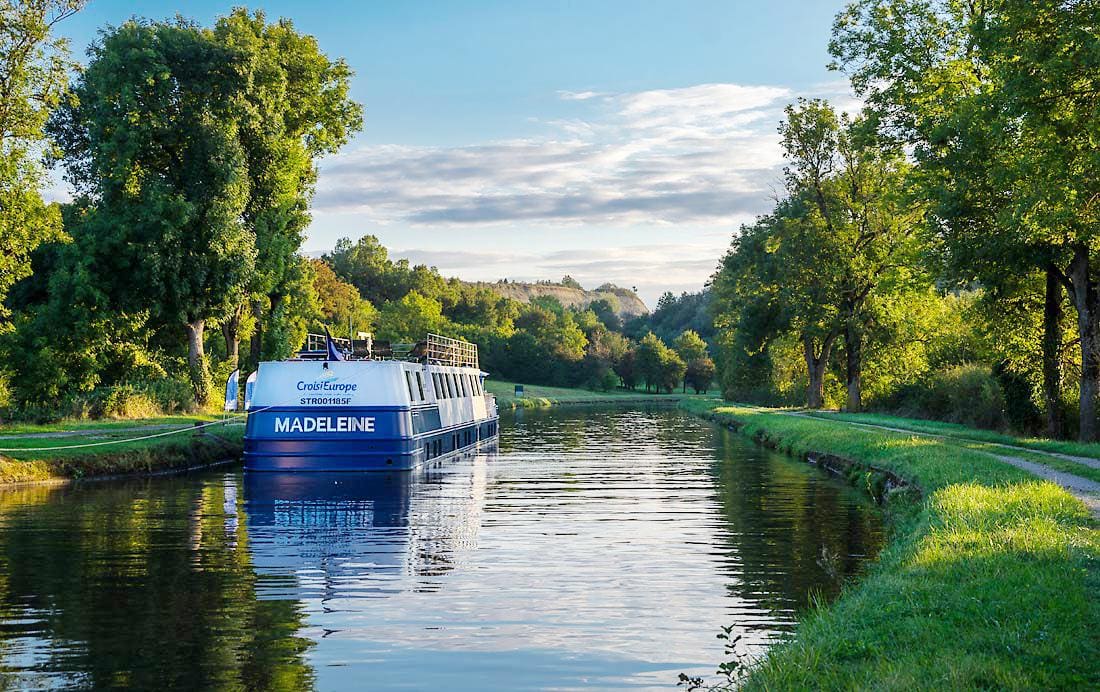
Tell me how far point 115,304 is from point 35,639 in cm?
3437

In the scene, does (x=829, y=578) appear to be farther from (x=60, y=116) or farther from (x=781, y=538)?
(x=60, y=116)

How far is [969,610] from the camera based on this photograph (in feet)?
33.4

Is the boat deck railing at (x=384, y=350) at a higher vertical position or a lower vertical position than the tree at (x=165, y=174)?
lower

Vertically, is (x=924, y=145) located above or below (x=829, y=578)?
above

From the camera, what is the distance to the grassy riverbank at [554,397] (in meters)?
112

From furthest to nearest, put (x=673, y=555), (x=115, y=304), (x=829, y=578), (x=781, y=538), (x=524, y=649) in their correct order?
(x=115, y=304) → (x=781, y=538) → (x=673, y=555) → (x=829, y=578) → (x=524, y=649)

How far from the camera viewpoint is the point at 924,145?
1458 inches

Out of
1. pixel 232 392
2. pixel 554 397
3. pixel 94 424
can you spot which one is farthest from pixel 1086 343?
pixel 554 397

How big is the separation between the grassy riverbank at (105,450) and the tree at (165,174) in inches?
279

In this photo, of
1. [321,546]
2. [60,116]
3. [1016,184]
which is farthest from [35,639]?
[60,116]

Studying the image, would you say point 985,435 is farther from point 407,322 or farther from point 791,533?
point 407,322

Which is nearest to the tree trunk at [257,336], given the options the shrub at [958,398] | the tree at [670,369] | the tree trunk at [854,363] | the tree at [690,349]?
the tree trunk at [854,363]

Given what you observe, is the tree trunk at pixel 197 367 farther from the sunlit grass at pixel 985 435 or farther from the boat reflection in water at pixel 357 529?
the sunlit grass at pixel 985 435

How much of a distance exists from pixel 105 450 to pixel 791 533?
19.1 metres
